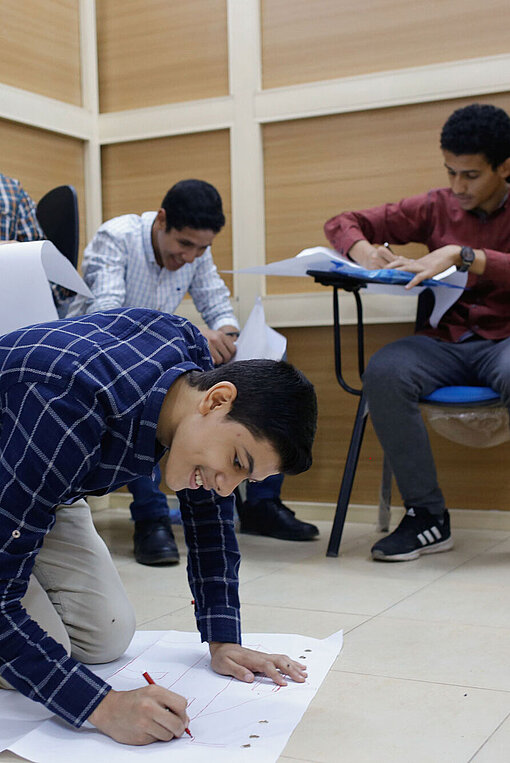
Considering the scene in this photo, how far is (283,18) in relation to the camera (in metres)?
3.04

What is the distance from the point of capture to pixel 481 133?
241 cm

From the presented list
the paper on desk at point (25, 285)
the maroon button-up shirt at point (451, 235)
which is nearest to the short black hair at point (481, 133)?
the maroon button-up shirt at point (451, 235)

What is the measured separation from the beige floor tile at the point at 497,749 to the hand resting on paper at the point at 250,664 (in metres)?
0.31

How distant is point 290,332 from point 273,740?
197 centimetres

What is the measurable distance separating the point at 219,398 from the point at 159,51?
248 cm

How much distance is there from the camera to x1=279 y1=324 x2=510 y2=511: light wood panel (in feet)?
9.17

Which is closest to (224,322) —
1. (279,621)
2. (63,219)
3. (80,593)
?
(63,219)

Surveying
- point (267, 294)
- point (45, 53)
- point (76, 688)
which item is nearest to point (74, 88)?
point (45, 53)

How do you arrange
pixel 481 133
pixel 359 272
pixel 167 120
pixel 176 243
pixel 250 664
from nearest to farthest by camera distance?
pixel 250 664 → pixel 359 272 → pixel 481 133 → pixel 176 243 → pixel 167 120

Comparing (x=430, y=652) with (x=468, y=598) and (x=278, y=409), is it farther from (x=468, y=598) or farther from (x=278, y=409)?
Result: (x=278, y=409)

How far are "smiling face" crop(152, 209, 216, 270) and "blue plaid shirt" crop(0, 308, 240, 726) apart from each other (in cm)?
140

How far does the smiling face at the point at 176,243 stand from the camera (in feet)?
8.60

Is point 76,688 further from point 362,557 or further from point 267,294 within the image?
point 267,294

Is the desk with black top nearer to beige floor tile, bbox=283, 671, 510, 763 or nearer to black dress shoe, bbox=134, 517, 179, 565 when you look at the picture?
black dress shoe, bbox=134, 517, 179, 565
